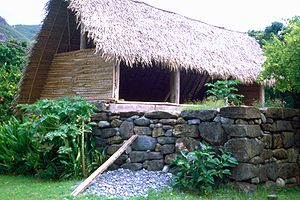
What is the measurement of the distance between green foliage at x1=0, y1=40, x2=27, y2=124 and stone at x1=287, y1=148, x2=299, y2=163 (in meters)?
9.13

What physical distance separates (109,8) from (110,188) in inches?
241

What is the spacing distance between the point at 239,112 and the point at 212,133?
24.5 inches

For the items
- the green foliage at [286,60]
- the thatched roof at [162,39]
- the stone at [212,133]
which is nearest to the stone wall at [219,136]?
the stone at [212,133]

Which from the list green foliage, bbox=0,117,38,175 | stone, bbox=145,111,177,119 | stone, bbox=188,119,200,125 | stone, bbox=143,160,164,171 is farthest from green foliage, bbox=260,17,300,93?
green foliage, bbox=0,117,38,175

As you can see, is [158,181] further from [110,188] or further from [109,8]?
[109,8]

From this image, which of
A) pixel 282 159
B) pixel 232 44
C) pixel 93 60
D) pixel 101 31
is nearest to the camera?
pixel 282 159

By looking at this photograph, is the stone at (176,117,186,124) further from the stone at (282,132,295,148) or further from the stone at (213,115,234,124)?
the stone at (282,132,295,148)

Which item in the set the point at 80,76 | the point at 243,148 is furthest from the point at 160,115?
the point at 80,76

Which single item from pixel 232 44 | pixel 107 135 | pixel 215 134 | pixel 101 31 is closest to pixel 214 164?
pixel 215 134

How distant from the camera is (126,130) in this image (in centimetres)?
789

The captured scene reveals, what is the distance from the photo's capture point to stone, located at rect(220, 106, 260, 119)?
6559mm

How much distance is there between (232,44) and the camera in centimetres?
1461

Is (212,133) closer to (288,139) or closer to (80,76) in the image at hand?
(288,139)

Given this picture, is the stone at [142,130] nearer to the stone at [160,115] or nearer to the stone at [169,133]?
the stone at [160,115]
